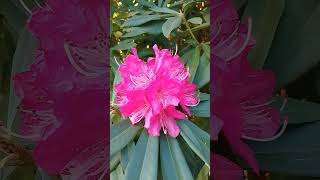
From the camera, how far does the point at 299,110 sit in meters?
0.37

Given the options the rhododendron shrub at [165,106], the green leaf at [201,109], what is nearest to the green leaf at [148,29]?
the rhododendron shrub at [165,106]

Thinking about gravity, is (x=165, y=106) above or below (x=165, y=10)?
below

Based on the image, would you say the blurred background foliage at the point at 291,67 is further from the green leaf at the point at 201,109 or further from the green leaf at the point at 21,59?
the green leaf at the point at 21,59

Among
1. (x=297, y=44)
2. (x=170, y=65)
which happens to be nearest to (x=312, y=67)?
(x=297, y=44)

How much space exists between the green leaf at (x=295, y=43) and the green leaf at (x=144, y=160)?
5.3 inches

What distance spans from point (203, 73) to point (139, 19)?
0.36 ft

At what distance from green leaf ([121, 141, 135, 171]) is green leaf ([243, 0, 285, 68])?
149 millimetres

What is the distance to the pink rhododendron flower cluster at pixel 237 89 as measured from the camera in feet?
1.22

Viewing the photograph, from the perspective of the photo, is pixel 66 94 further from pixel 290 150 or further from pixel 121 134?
pixel 290 150

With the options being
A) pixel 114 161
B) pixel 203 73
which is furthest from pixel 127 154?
pixel 203 73

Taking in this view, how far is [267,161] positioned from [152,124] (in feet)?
0.38

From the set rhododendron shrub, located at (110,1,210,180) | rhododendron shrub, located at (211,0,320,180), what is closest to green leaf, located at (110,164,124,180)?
rhododendron shrub, located at (110,1,210,180)

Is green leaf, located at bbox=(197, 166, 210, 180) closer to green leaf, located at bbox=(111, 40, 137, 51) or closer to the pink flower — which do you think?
the pink flower

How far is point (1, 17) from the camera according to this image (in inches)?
Result: 16.1
